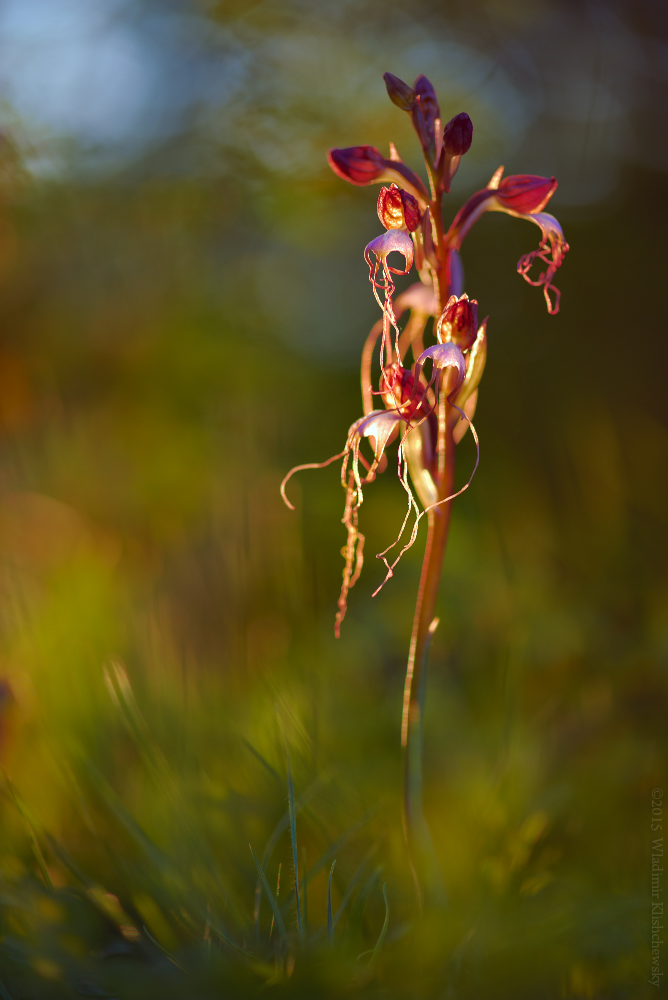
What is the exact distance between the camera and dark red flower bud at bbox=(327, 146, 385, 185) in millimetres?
237

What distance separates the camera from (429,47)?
81cm

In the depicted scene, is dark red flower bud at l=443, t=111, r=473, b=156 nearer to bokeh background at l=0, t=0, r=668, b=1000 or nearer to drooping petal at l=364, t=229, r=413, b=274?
drooping petal at l=364, t=229, r=413, b=274

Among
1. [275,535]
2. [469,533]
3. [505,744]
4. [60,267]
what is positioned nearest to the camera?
[505,744]

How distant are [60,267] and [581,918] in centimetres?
105

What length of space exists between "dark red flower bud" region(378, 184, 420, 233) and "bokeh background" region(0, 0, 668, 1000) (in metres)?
0.23

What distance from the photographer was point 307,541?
0.45 metres

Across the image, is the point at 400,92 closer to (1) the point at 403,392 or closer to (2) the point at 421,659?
(1) the point at 403,392

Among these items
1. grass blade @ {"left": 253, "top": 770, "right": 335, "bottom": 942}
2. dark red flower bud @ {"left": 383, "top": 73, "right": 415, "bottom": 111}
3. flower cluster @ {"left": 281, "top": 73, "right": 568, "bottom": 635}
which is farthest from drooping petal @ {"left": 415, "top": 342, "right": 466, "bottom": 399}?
grass blade @ {"left": 253, "top": 770, "right": 335, "bottom": 942}

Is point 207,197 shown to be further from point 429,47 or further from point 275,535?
point 275,535

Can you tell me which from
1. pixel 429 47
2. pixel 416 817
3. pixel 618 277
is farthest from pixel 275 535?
pixel 429 47

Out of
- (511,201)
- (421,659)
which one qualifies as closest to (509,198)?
(511,201)

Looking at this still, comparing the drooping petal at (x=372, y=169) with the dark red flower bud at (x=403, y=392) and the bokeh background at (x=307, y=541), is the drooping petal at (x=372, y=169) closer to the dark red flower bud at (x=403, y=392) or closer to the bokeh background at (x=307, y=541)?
the dark red flower bud at (x=403, y=392)

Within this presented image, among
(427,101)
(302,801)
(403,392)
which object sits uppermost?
(427,101)

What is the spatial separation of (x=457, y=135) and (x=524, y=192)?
0.12 ft
